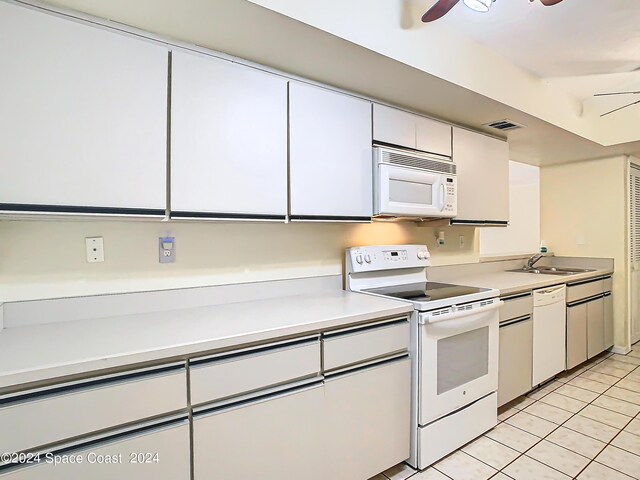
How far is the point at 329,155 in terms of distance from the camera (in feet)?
6.50

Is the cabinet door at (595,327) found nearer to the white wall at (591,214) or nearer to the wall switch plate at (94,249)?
the white wall at (591,214)

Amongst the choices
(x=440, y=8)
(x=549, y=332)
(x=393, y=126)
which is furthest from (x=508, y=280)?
(x=440, y=8)

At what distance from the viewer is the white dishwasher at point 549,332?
2785 millimetres

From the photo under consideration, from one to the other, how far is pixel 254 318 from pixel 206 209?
53 centimetres

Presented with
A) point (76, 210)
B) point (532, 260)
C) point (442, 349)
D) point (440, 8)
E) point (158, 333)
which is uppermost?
point (440, 8)

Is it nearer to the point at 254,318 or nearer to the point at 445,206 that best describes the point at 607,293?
the point at 445,206

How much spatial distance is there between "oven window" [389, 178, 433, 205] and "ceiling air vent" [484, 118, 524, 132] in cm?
87

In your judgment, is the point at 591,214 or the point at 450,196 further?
the point at 591,214

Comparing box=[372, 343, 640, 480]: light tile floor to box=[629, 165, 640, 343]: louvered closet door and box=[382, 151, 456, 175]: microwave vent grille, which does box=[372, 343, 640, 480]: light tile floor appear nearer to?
box=[629, 165, 640, 343]: louvered closet door

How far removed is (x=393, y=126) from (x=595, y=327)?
298cm

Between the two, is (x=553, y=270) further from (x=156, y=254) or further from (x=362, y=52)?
(x=156, y=254)

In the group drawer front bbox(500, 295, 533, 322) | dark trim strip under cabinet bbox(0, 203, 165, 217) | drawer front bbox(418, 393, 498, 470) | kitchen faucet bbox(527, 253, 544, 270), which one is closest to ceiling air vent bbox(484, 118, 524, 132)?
drawer front bbox(500, 295, 533, 322)

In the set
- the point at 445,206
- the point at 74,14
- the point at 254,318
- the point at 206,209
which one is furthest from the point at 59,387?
the point at 445,206

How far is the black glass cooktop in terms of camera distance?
6.82 feet
